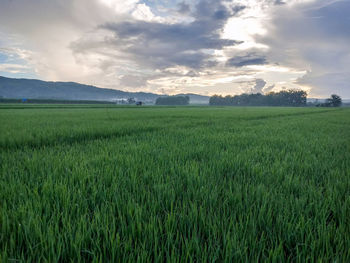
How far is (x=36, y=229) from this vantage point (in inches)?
40.7

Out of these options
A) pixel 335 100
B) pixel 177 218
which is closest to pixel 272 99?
pixel 335 100

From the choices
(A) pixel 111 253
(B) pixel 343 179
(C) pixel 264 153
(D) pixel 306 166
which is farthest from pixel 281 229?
(C) pixel 264 153

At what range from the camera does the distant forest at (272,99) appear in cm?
10455

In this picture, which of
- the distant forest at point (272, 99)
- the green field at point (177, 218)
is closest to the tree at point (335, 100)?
the distant forest at point (272, 99)

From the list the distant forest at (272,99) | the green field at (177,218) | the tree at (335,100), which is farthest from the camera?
the distant forest at (272,99)

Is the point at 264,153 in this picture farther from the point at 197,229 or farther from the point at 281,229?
the point at 197,229

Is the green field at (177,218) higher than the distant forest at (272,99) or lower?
lower

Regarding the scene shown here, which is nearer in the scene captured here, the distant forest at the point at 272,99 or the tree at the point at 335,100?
the tree at the point at 335,100

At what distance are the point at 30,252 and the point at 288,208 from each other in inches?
65.9

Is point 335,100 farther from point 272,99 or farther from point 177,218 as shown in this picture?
point 177,218

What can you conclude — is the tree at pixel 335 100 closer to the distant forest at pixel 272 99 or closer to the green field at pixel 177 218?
the distant forest at pixel 272 99

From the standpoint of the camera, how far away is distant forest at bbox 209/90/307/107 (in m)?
105

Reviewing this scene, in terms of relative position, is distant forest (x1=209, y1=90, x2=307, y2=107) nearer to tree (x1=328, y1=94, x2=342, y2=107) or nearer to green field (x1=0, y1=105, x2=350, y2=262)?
tree (x1=328, y1=94, x2=342, y2=107)

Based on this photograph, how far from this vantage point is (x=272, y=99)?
108500mm
